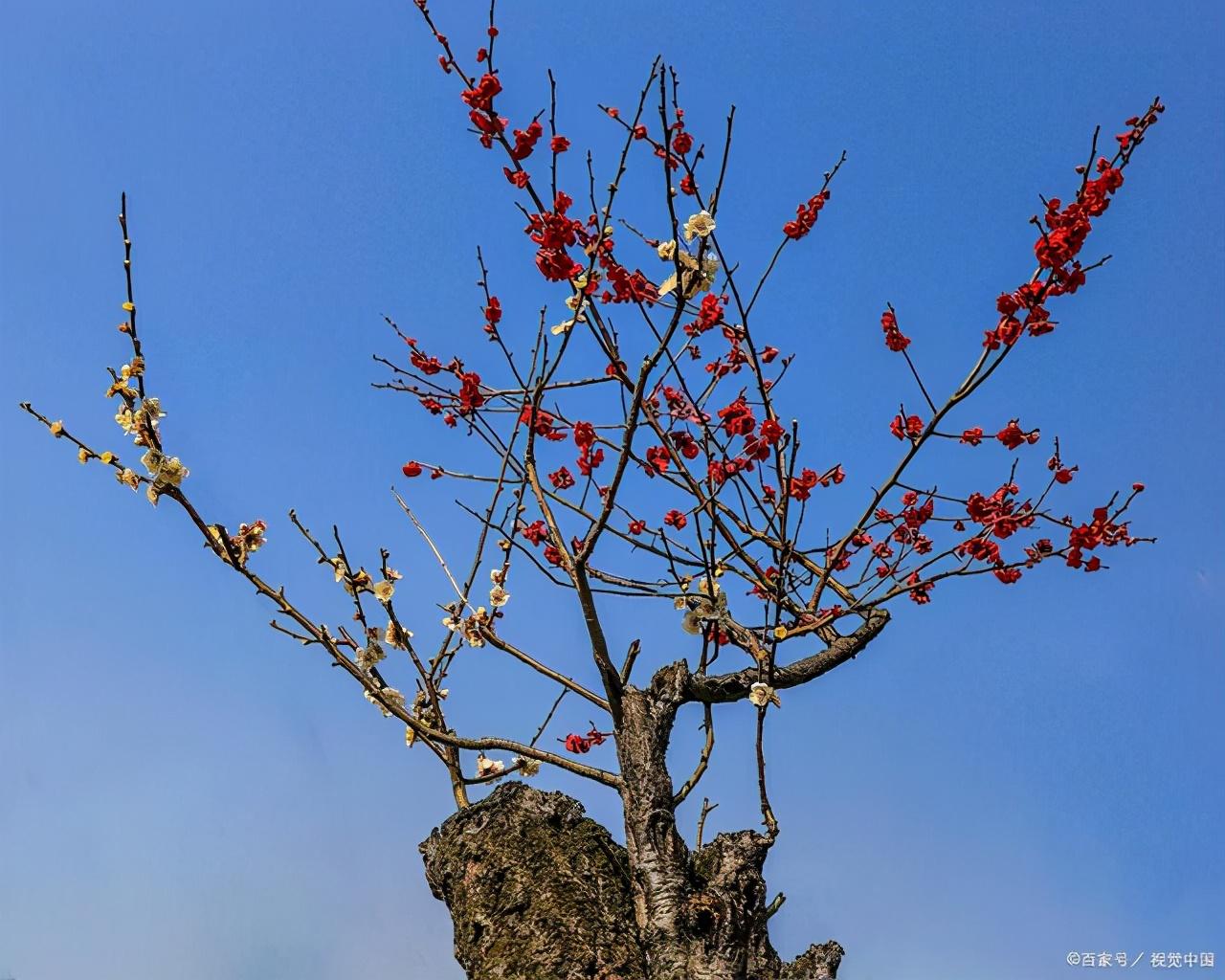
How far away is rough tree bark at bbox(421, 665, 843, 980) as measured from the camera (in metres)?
2.77

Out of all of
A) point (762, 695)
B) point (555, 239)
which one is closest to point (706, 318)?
Result: point (555, 239)

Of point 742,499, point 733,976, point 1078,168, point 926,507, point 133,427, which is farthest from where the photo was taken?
point 926,507

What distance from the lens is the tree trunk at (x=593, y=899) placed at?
277 cm

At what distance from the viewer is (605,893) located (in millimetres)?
2912

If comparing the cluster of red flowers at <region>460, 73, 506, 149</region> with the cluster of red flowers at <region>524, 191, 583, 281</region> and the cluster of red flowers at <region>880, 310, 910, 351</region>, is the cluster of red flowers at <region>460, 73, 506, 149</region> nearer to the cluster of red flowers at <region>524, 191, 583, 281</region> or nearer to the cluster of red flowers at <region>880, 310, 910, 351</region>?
the cluster of red flowers at <region>524, 191, 583, 281</region>

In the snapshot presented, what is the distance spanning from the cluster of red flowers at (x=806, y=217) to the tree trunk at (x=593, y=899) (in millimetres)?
2421

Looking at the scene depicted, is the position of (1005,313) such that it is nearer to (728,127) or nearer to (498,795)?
(728,127)

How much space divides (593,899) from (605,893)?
4cm

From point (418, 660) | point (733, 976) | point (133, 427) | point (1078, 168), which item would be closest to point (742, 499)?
point (418, 660)

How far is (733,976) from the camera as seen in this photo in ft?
9.10

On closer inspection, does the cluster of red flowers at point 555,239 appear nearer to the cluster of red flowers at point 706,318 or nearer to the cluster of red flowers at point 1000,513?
the cluster of red flowers at point 706,318

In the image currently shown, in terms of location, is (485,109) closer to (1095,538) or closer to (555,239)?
(555,239)

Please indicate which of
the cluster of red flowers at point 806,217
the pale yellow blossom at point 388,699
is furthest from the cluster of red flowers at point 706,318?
the pale yellow blossom at point 388,699

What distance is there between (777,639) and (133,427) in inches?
85.5
